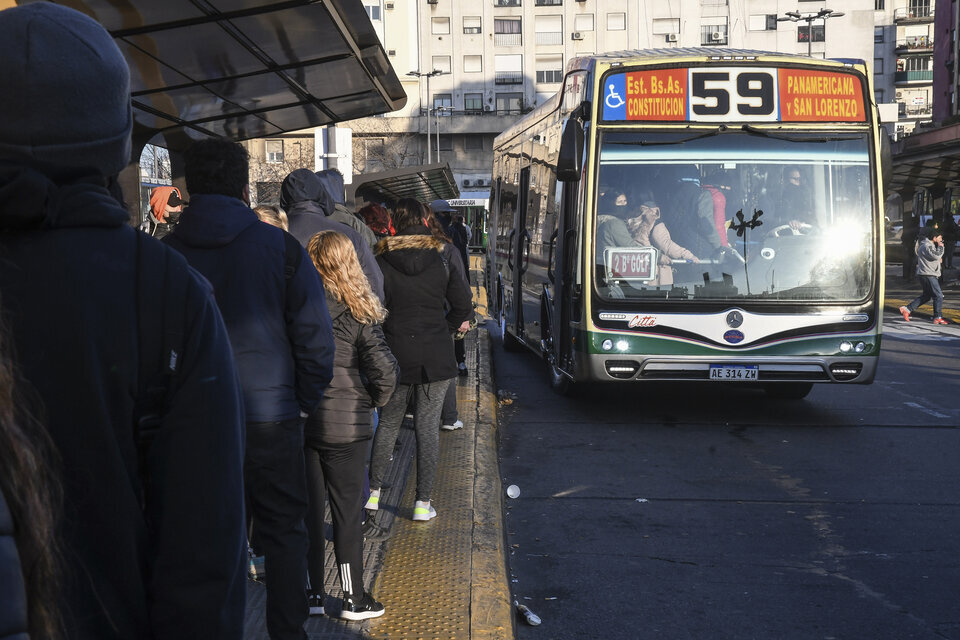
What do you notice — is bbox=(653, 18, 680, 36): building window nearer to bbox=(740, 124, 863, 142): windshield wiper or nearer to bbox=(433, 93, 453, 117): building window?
bbox=(433, 93, 453, 117): building window

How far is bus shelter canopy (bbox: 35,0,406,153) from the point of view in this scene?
20.5ft

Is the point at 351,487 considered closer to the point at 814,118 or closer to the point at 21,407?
the point at 21,407

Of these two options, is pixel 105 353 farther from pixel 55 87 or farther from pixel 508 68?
pixel 508 68

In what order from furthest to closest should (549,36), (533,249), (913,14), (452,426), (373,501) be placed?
(913,14), (549,36), (533,249), (452,426), (373,501)

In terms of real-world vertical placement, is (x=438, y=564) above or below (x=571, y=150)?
below

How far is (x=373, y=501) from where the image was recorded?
5.61 metres

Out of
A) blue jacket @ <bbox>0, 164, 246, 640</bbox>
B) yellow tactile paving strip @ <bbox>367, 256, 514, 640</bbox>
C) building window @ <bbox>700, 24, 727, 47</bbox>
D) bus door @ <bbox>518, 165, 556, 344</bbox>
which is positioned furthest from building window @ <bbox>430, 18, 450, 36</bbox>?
blue jacket @ <bbox>0, 164, 246, 640</bbox>

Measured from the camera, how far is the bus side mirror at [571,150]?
8859 millimetres

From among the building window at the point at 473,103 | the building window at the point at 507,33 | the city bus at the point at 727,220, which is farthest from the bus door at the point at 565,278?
the building window at the point at 507,33

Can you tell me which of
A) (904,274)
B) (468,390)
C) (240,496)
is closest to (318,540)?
(240,496)

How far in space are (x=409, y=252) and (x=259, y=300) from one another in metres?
2.36

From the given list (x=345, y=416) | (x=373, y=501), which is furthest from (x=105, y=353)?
(x=373, y=501)

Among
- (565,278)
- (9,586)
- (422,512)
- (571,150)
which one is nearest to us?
(9,586)

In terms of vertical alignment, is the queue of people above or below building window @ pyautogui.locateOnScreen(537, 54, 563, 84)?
below
